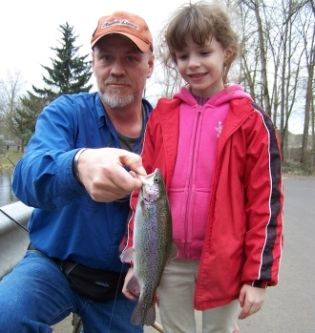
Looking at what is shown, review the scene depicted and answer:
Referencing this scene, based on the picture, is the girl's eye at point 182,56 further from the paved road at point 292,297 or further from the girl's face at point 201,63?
the paved road at point 292,297

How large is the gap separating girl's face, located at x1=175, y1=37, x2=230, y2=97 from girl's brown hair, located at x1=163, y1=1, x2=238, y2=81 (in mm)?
35

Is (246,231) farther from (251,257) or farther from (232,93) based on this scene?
(232,93)

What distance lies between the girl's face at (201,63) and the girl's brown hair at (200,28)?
0.11 ft

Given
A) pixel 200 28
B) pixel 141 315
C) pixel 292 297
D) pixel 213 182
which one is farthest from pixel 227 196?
pixel 292 297

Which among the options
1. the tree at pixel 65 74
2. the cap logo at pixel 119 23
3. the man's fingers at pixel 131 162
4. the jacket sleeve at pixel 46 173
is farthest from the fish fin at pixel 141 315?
the tree at pixel 65 74

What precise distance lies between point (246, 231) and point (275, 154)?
50 cm

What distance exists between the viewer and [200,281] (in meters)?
3.00

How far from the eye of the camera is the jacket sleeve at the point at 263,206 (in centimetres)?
287

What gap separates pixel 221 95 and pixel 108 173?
1.49m

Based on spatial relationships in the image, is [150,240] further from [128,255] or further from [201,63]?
[201,63]

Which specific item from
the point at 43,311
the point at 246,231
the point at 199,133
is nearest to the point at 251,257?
the point at 246,231

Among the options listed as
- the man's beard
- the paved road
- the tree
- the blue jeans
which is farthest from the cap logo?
the tree

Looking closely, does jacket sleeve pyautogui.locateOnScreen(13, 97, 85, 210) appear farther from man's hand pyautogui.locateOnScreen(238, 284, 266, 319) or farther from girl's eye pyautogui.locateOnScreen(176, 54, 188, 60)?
man's hand pyautogui.locateOnScreen(238, 284, 266, 319)

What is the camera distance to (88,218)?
323 centimetres
